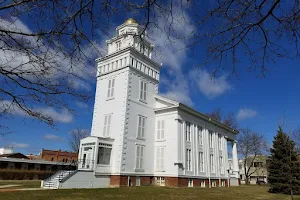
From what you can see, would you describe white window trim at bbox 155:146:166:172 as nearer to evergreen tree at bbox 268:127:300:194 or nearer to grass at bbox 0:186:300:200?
grass at bbox 0:186:300:200

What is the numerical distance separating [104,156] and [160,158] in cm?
616

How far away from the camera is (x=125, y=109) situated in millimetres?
24266

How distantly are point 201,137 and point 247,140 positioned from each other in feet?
74.6

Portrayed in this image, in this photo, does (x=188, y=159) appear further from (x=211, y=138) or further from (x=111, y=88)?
(x=111, y=88)

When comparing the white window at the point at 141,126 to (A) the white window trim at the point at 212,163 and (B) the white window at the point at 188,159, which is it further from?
(A) the white window trim at the point at 212,163

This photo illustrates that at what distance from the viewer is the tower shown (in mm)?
23656

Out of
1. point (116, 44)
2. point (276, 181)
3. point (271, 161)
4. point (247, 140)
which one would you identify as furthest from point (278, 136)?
point (247, 140)

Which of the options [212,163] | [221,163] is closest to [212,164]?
[212,163]

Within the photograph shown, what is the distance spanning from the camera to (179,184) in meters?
24.6

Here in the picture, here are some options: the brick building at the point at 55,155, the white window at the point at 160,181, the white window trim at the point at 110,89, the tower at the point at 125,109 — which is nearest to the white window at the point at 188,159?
the white window at the point at 160,181

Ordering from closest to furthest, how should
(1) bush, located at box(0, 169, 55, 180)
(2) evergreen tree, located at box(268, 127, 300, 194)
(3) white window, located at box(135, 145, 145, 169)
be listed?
(2) evergreen tree, located at box(268, 127, 300, 194)
(3) white window, located at box(135, 145, 145, 169)
(1) bush, located at box(0, 169, 55, 180)

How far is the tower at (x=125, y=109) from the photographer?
23656 millimetres

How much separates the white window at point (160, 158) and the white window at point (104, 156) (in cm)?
554

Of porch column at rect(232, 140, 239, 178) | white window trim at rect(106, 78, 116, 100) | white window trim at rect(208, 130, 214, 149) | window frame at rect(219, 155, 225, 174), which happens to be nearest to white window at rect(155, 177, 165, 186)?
white window trim at rect(208, 130, 214, 149)
